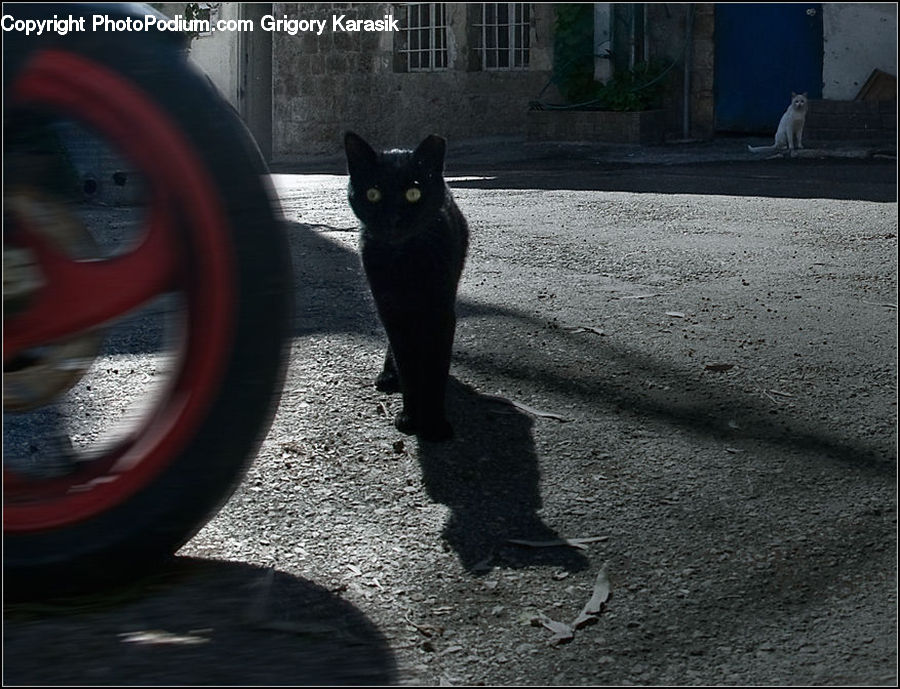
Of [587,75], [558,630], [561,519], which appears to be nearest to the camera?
[558,630]

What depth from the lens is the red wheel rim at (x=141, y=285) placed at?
73.1 inches

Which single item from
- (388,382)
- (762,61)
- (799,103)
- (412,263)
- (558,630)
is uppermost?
(762,61)

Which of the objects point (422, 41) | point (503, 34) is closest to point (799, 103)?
point (503, 34)

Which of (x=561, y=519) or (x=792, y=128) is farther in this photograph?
(x=792, y=128)

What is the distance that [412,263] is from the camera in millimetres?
3271

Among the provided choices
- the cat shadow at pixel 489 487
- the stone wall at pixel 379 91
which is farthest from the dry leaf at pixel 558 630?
the stone wall at pixel 379 91

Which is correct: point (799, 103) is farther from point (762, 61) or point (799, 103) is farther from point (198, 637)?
point (198, 637)

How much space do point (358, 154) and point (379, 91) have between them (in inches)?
544

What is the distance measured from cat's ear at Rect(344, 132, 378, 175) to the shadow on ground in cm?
167

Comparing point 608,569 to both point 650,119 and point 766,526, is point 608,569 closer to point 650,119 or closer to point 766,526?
point 766,526

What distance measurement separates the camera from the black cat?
306 centimetres

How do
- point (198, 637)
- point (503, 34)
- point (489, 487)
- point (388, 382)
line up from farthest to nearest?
point (503, 34), point (388, 382), point (489, 487), point (198, 637)

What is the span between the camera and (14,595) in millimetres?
1893

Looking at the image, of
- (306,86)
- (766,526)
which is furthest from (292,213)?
(306,86)
